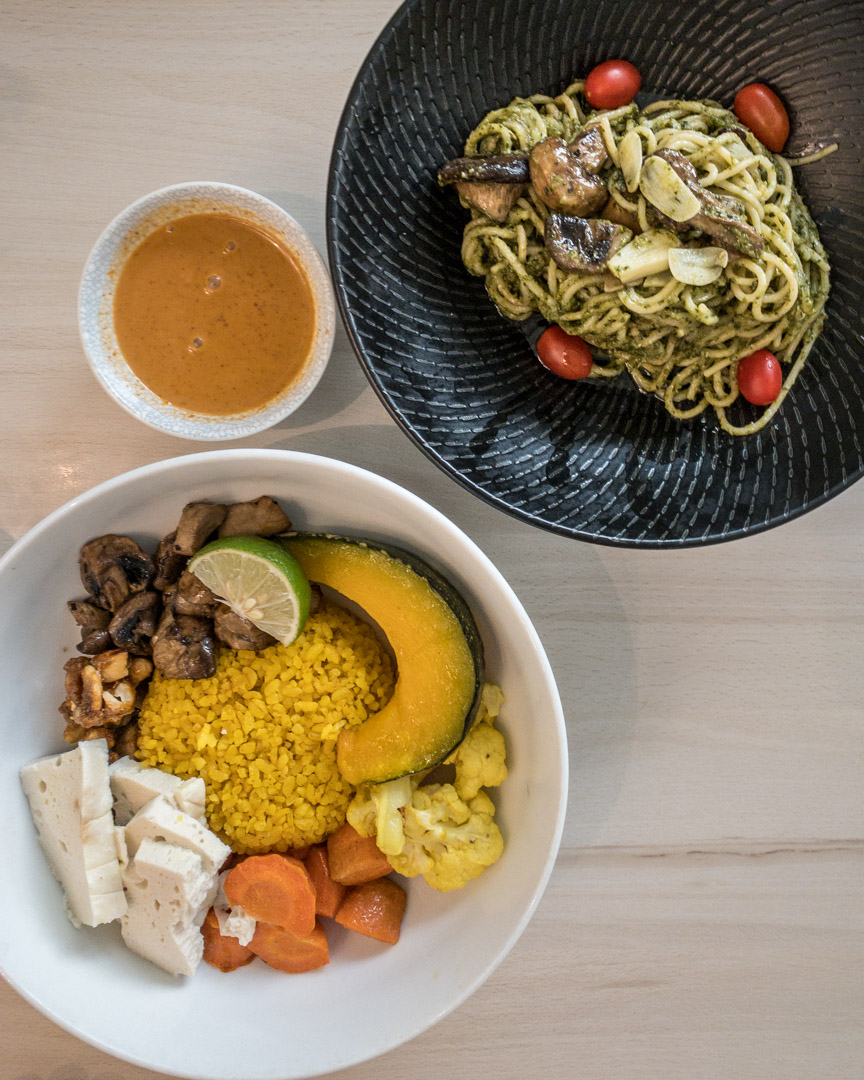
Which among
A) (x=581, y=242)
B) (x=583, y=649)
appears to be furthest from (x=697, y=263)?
(x=583, y=649)

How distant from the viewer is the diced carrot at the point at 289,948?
1.49 metres

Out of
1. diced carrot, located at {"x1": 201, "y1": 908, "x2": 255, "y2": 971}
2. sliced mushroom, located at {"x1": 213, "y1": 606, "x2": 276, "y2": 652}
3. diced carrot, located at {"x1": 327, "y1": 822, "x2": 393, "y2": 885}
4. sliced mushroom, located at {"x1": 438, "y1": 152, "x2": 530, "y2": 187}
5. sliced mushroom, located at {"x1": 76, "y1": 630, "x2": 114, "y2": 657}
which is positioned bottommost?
diced carrot, located at {"x1": 201, "y1": 908, "x2": 255, "y2": 971}

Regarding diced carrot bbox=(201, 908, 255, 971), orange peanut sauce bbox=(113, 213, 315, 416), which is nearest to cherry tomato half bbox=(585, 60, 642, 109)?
orange peanut sauce bbox=(113, 213, 315, 416)

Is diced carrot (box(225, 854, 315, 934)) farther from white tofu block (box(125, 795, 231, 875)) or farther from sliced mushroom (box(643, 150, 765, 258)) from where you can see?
sliced mushroom (box(643, 150, 765, 258))

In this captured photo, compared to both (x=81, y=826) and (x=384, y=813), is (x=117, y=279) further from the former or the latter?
(x=384, y=813)

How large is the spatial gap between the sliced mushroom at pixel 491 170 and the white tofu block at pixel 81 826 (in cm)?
122

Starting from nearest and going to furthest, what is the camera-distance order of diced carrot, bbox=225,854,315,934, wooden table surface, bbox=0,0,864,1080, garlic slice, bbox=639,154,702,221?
garlic slice, bbox=639,154,702,221
diced carrot, bbox=225,854,315,934
wooden table surface, bbox=0,0,864,1080

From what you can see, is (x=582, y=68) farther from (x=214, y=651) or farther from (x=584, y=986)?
(x=584, y=986)

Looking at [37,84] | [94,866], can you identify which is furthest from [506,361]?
[94,866]

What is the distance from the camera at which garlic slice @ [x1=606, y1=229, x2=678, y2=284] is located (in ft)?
4.59

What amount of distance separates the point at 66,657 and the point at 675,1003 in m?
1.48

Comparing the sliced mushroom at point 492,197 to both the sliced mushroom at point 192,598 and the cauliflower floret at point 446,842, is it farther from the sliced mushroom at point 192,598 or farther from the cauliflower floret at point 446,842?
the cauliflower floret at point 446,842

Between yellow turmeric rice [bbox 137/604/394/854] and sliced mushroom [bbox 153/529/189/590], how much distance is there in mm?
189

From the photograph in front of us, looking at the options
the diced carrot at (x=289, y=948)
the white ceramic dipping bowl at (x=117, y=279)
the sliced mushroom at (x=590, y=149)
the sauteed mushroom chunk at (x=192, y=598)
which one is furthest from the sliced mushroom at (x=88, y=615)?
the sliced mushroom at (x=590, y=149)
